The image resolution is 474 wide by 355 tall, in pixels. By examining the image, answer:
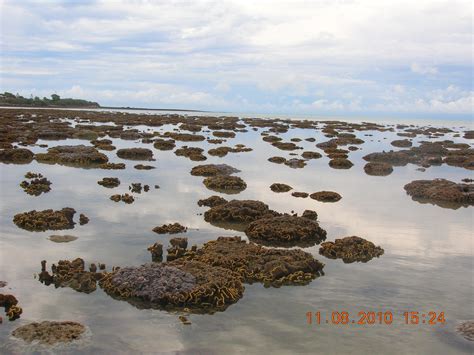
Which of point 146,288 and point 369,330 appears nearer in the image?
point 369,330

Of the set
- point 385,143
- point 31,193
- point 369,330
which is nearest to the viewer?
point 369,330

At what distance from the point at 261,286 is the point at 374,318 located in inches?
108

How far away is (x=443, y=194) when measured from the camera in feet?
73.1

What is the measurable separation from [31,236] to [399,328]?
10.8 meters

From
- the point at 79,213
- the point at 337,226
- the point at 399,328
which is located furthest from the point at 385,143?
the point at 399,328

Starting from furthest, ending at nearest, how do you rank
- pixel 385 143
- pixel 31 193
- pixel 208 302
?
1. pixel 385 143
2. pixel 31 193
3. pixel 208 302

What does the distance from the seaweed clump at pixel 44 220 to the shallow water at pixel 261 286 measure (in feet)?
1.26

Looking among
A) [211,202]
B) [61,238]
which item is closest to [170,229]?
[61,238]

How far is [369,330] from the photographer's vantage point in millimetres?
8750

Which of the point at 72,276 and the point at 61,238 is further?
the point at 61,238

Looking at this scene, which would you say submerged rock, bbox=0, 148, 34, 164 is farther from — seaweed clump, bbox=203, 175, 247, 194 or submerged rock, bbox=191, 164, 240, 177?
seaweed clump, bbox=203, 175, 247, 194

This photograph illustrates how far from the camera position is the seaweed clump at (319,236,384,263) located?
42.8 feet

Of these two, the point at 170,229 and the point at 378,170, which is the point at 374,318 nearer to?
the point at 170,229

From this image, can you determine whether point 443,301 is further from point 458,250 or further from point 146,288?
point 146,288
